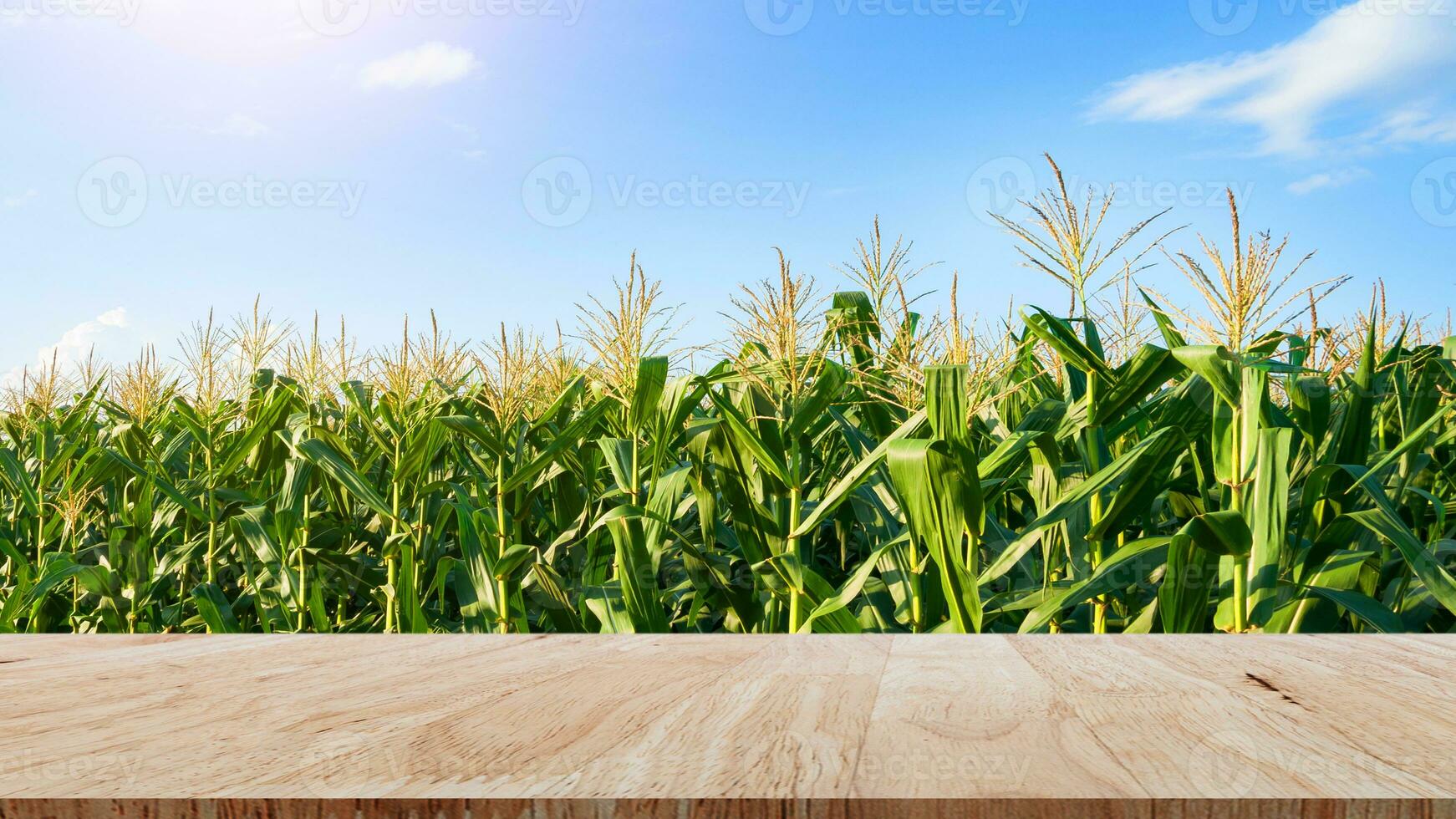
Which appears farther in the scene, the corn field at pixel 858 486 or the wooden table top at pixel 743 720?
the corn field at pixel 858 486

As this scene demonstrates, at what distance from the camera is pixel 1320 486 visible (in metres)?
2.56

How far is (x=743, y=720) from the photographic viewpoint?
0.97 metres

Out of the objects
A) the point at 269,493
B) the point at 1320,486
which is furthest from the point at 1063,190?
the point at 269,493

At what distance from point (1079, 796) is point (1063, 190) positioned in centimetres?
239

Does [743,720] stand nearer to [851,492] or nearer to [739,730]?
[739,730]

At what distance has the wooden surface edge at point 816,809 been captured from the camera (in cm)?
73

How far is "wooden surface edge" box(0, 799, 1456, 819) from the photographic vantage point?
28.7 inches

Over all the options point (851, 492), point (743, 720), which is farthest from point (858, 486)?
point (743, 720)

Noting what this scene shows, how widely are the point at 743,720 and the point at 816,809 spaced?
0.24 metres

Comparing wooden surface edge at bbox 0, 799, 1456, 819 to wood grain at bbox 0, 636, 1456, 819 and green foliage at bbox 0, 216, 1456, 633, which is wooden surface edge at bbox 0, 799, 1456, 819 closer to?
wood grain at bbox 0, 636, 1456, 819

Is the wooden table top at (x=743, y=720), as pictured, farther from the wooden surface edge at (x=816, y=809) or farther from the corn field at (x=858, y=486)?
the corn field at (x=858, y=486)

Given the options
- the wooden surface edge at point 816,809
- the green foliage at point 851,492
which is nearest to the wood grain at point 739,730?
the wooden surface edge at point 816,809

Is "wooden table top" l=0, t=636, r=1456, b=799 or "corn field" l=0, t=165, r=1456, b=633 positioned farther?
"corn field" l=0, t=165, r=1456, b=633

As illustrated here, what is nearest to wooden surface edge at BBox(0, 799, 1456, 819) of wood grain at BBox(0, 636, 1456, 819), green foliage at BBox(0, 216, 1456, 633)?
wood grain at BBox(0, 636, 1456, 819)
